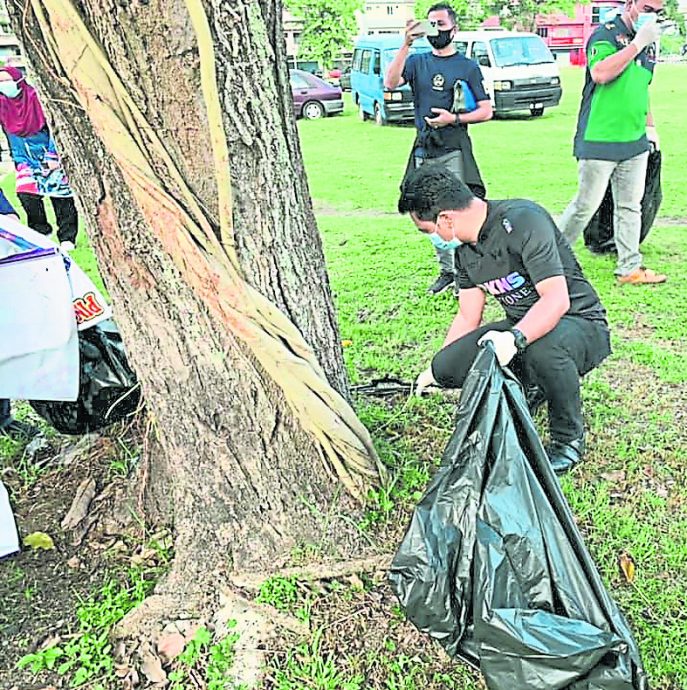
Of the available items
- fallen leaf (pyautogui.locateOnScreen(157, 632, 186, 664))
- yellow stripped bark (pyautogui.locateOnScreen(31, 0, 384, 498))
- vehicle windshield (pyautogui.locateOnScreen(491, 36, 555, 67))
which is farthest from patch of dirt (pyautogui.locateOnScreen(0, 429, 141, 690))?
vehicle windshield (pyautogui.locateOnScreen(491, 36, 555, 67))

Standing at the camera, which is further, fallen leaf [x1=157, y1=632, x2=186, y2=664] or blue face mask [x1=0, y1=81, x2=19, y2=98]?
blue face mask [x1=0, y1=81, x2=19, y2=98]

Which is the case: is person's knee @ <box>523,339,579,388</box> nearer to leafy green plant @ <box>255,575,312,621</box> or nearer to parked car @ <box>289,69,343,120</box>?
leafy green plant @ <box>255,575,312,621</box>

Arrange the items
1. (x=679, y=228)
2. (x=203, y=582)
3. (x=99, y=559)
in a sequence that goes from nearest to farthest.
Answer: (x=203, y=582) → (x=99, y=559) → (x=679, y=228)

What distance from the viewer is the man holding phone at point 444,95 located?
4570 millimetres

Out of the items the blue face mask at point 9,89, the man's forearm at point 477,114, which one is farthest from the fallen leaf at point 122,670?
the blue face mask at point 9,89

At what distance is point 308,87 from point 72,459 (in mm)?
16899

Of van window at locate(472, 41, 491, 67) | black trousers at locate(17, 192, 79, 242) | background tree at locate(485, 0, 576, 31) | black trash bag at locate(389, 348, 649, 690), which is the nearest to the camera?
black trash bag at locate(389, 348, 649, 690)

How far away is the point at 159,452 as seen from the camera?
260cm

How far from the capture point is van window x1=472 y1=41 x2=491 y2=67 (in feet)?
51.3

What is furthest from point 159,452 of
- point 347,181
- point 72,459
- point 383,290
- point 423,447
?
point 347,181

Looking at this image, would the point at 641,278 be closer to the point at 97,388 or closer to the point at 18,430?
the point at 97,388

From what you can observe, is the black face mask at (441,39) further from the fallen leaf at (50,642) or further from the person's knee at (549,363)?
the fallen leaf at (50,642)

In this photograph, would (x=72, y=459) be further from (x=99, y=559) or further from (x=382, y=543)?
(x=382, y=543)

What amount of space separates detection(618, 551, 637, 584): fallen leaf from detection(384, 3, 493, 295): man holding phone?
95.1 inches
